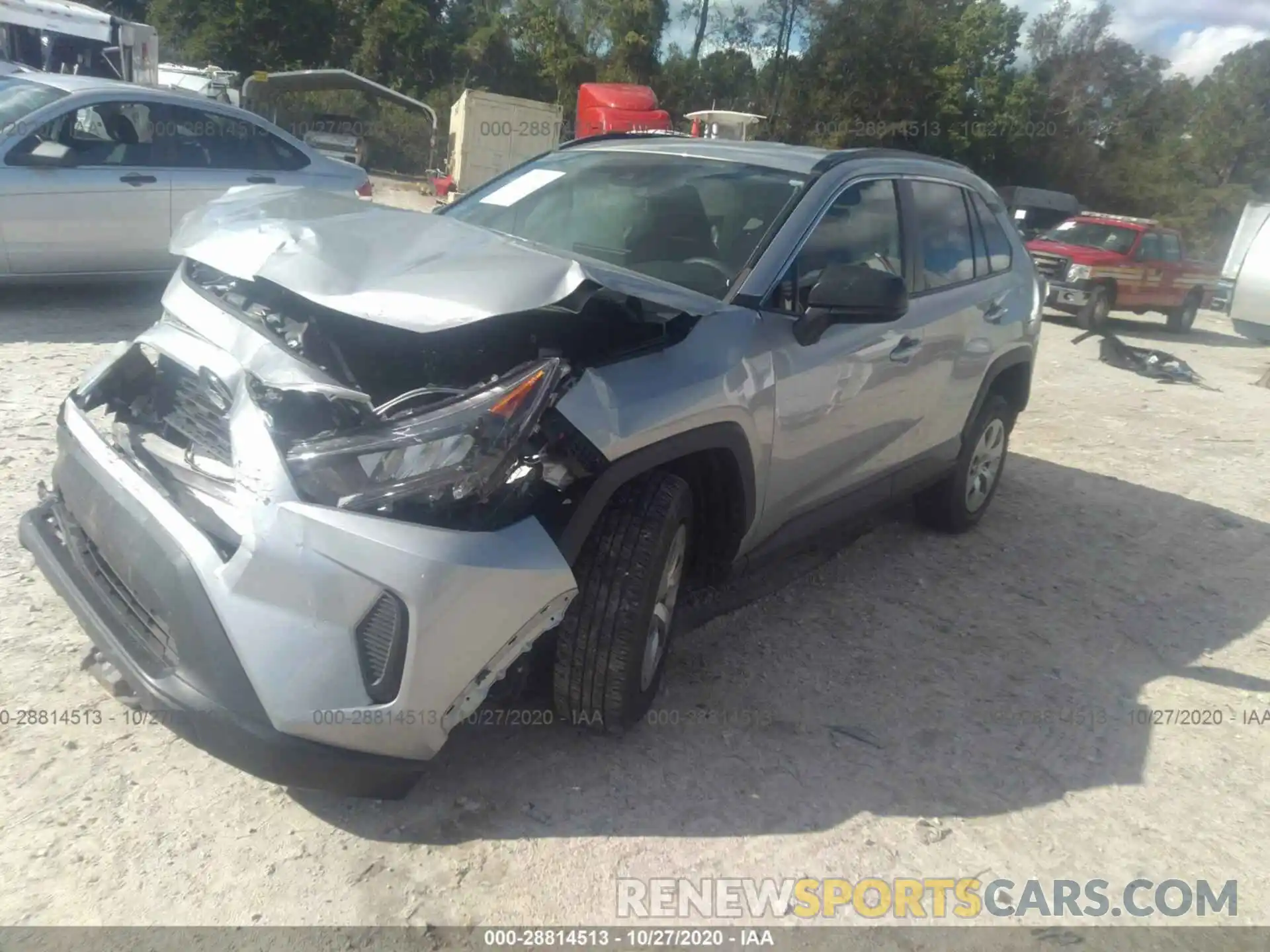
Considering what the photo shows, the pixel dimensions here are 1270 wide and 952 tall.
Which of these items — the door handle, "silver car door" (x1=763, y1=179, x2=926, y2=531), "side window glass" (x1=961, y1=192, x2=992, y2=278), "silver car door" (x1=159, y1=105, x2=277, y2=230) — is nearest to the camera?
"silver car door" (x1=763, y1=179, x2=926, y2=531)

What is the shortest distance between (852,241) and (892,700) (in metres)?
1.72

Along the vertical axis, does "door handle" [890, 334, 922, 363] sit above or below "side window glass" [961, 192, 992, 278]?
below

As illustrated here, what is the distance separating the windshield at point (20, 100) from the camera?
7.20m

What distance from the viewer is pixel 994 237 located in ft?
17.6

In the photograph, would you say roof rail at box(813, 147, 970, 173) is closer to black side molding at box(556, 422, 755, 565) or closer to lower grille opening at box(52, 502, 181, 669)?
black side molding at box(556, 422, 755, 565)

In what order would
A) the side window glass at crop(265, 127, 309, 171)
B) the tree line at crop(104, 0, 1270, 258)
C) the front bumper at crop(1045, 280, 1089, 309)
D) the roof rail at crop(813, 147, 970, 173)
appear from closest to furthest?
the roof rail at crop(813, 147, 970, 173) < the side window glass at crop(265, 127, 309, 171) < the front bumper at crop(1045, 280, 1089, 309) < the tree line at crop(104, 0, 1270, 258)

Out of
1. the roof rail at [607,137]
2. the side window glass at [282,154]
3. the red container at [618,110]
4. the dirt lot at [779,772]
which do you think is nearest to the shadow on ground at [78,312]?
the side window glass at [282,154]

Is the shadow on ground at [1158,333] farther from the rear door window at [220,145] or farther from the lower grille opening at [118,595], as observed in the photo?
the lower grille opening at [118,595]

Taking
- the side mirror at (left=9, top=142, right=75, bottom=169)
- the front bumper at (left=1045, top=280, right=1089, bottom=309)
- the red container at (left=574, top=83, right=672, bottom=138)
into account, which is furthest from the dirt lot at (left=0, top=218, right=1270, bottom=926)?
the red container at (left=574, top=83, right=672, bottom=138)

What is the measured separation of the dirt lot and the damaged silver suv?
24 cm

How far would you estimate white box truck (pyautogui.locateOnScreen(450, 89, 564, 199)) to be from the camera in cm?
2402

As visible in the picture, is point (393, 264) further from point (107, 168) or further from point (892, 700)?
point (107, 168)

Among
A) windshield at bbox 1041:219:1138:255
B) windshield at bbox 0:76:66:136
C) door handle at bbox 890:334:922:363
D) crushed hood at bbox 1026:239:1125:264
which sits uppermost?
windshield at bbox 0:76:66:136

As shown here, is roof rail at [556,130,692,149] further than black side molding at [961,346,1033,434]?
No
